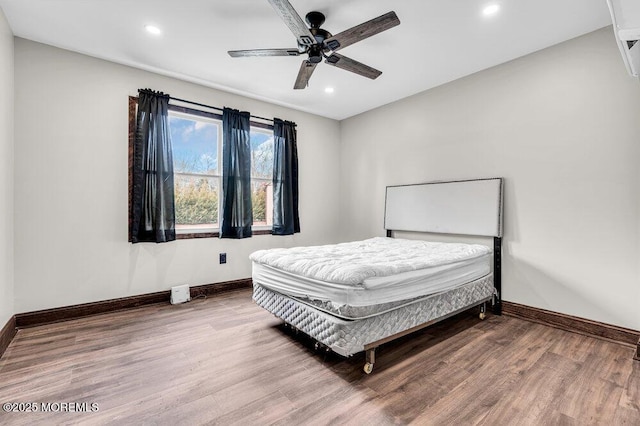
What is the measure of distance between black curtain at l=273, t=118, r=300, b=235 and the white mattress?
1428mm

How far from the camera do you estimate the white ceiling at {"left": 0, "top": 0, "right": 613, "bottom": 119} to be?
224 centimetres

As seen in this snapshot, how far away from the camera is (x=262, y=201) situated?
4363mm

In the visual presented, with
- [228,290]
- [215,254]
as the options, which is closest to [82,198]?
[215,254]

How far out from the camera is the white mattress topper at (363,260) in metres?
1.93

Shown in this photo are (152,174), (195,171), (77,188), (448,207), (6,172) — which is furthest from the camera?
(195,171)

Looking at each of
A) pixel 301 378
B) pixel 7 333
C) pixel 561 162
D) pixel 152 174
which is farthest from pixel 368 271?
pixel 7 333

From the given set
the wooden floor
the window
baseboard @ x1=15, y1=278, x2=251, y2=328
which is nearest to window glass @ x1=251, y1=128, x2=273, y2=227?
the window

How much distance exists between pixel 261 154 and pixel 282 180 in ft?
1.65

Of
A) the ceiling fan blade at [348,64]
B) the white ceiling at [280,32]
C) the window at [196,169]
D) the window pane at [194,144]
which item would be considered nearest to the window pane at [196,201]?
the window at [196,169]

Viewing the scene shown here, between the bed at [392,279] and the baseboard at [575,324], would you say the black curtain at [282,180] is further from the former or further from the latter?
the baseboard at [575,324]

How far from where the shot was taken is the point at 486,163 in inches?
128

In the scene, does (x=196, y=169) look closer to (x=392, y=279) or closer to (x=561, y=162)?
(x=392, y=279)

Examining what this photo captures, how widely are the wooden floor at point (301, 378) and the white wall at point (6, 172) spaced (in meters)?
0.40

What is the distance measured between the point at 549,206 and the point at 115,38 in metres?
4.40
